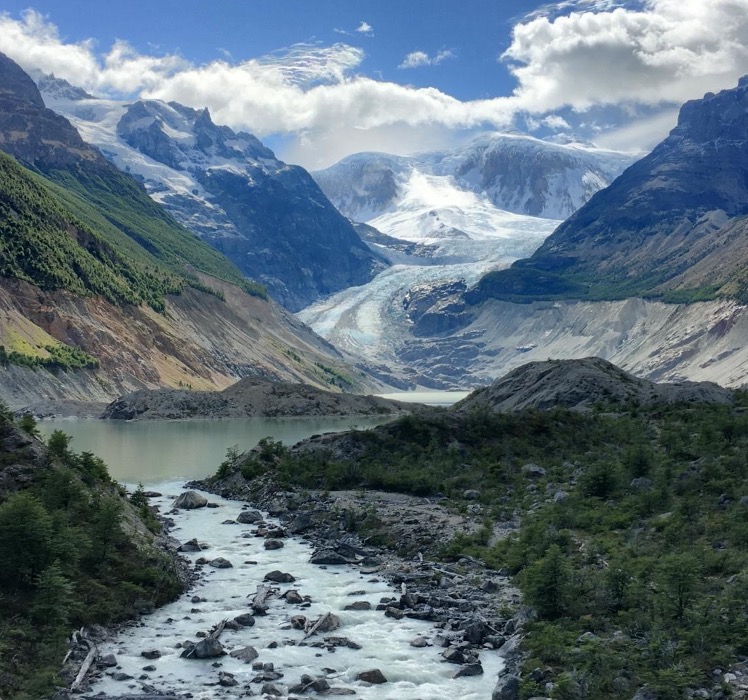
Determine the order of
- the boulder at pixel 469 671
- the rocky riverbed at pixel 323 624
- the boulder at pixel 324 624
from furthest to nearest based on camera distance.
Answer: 1. the boulder at pixel 324 624
2. the boulder at pixel 469 671
3. the rocky riverbed at pixel 323 624

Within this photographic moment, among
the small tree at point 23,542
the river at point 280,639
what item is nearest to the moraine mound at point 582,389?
the river at point 280,639

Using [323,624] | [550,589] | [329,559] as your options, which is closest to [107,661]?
[323,624]

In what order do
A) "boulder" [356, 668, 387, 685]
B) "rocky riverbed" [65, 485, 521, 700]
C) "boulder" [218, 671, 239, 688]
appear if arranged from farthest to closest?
"boulder" [356, 668, 387, 685] → "rocky riverbed" [65, 485, 521, 700] → "boulder" [218, 671, 239, 688]

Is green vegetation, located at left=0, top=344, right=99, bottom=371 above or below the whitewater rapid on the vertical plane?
above

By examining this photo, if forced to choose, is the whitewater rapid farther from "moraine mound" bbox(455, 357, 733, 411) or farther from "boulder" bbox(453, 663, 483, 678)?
"moraine mound" bbox(455, 357, 733, 411)

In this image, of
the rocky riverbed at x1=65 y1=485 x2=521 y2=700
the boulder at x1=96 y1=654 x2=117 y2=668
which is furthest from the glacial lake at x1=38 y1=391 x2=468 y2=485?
the boulder at x1=96 y1=654 x2=117 y2=668

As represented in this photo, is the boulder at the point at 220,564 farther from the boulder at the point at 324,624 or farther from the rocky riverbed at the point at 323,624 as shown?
the boulder at the point at 324,624

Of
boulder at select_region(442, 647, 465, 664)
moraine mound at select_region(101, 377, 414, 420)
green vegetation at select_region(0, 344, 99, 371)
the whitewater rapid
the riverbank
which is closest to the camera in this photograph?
the whitewater rapid

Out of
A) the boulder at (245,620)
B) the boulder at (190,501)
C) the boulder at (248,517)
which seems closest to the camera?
the boulder at (245,620)
